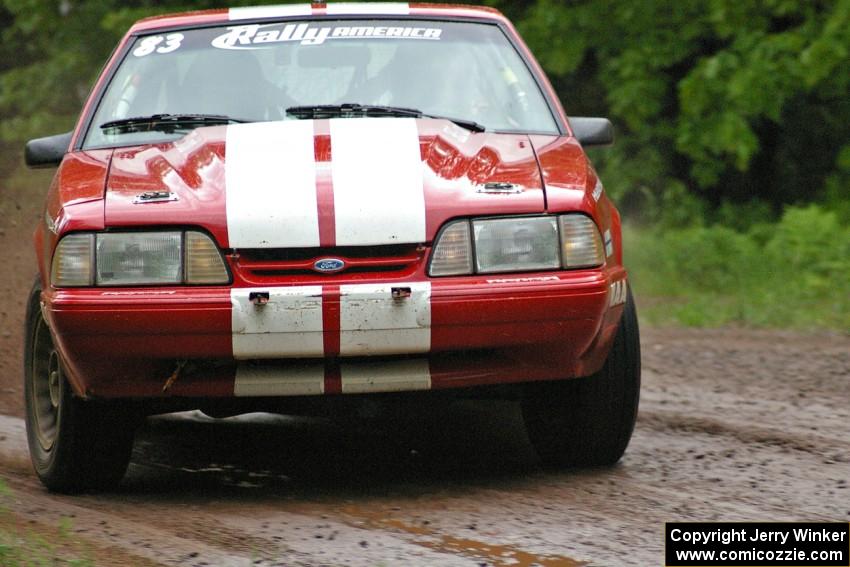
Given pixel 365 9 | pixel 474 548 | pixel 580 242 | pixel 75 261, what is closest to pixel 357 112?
pixel 365 9

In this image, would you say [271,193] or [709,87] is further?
[709,87]

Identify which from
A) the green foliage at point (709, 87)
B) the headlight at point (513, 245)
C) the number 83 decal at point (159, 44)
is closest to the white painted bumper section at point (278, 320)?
the headlight at point (513, 245)

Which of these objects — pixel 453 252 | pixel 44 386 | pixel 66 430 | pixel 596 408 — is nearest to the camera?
pixel 453 252

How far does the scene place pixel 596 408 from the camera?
481cm

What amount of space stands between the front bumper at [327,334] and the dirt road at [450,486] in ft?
1.33

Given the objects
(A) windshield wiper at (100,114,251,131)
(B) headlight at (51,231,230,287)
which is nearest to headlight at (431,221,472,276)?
(B) headlight at (51,231,230,287)

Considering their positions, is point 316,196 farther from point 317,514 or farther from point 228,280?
point 317,514

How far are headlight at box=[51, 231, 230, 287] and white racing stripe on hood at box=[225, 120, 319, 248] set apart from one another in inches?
3.8

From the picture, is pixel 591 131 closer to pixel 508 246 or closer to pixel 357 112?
pixel 357 112

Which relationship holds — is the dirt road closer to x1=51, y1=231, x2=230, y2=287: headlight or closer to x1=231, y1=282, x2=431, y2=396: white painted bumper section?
x1=231, y1=282, x2=431, y2=396: white painted bumper section

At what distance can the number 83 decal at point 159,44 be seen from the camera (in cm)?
556

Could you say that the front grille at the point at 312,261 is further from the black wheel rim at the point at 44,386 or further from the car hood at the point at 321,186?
the black wheel rim at the point at 44,386

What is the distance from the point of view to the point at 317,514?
4.29 metres

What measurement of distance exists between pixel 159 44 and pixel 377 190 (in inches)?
68.4
